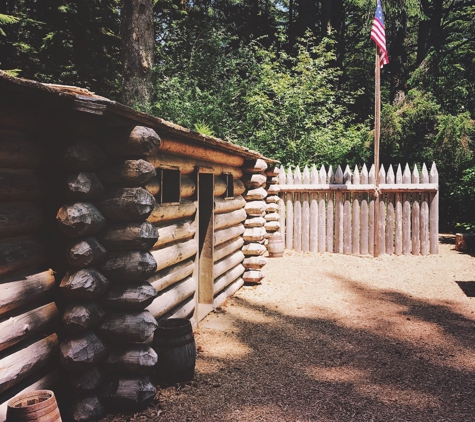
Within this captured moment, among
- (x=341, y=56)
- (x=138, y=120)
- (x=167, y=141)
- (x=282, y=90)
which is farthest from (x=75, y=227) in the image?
(x=341, y=56)

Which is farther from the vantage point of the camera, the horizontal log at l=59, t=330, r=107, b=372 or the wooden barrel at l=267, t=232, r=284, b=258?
the wooden barrel at l=267, t=232, r=284, b=258

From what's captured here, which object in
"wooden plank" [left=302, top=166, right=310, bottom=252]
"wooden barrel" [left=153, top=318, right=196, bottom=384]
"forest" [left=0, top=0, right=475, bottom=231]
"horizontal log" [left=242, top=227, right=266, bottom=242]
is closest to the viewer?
"wooden barrel" [left=153, top=318, right=196, bottom=384]

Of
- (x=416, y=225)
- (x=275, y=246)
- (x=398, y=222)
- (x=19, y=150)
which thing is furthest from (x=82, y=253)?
(x=416, y=225)

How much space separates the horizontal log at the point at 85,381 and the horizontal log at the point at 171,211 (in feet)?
5.80

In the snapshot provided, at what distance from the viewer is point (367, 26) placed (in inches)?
671

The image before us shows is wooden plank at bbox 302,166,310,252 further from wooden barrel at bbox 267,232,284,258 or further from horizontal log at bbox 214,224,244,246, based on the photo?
horizontal log at bbox 214,224,244,246

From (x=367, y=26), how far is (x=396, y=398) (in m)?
16.3

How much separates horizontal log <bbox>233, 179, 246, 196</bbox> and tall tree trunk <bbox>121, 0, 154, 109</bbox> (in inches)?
154

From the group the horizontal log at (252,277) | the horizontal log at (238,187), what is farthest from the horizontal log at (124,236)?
the horizontal log at (252,277)

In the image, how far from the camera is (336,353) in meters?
5.34

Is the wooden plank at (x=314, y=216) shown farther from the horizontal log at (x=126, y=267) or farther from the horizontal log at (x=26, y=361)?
the horizontal log at (x=26, y=361)

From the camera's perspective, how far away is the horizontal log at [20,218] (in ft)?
10.3

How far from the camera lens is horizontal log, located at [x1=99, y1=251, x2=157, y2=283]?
148 inches

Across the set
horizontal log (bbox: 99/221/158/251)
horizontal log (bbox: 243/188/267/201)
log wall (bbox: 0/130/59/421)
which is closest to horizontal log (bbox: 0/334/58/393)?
log wall (bbox: 0/130/59/421)
